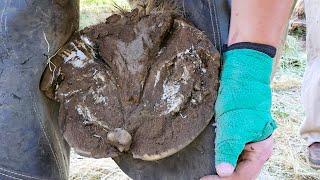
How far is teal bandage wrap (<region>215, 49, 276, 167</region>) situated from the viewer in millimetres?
1247

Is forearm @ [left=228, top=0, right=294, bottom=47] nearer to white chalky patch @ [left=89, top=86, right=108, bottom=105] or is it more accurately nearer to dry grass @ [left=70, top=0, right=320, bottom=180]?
white chalky patch @ [left=89, top=86, right=108, bottom=105]

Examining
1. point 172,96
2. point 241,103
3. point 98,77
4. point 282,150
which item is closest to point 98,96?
point 98,77

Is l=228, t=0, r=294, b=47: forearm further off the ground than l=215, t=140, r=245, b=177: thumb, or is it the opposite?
l=228, t=0, r=294, b=47: forearm

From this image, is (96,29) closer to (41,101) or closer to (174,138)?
(41,101)

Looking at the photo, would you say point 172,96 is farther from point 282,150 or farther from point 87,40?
point 282,150

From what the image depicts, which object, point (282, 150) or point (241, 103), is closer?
point (241, 103)

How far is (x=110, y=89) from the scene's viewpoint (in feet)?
4.47

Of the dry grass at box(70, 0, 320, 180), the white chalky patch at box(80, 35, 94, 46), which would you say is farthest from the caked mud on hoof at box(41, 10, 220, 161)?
the dry grass at box(70, 0, 320, 180)

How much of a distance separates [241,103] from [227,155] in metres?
0.11

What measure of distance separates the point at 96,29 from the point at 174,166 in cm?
34

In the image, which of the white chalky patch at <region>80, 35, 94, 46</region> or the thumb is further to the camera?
the white chalky patch at <region>80, 35, 94, 46</region>

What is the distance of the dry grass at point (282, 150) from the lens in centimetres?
236

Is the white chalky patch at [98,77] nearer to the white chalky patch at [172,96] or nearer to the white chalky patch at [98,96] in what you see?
the white chalky patch at [98,96]

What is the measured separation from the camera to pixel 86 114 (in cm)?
134
